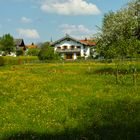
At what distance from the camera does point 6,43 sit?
140 m

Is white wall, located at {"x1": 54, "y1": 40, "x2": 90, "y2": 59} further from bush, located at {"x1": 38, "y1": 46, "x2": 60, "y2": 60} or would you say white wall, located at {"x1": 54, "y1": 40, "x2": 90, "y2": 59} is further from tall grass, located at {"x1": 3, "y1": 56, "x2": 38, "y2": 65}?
tall grass, located at {"x1": 3, "y1": 56, "x2": 38, "y2": 65}

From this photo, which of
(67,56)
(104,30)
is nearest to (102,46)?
(104,30)

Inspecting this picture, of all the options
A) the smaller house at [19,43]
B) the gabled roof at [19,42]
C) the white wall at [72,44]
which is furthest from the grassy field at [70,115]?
the gabled roof at [19,42]

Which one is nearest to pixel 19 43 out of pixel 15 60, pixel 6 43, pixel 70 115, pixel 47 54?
pixel 6 43

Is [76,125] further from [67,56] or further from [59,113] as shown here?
[67,56]

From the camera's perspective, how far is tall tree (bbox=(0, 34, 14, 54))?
457 ft

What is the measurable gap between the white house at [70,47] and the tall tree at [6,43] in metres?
14.9

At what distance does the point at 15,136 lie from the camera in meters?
13.7

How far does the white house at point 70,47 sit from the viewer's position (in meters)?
146

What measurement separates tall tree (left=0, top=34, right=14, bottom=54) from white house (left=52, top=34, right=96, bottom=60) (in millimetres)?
14904

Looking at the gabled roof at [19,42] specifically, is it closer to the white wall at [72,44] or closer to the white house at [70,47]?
the white house at [70,47]

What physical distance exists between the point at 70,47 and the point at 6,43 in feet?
70.5

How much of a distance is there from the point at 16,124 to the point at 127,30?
3877 centimetres

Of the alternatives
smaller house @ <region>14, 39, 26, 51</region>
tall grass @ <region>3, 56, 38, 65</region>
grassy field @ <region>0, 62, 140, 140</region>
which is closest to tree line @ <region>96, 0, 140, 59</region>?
grassy field @ <region>0, 62, 140, 140</region>
